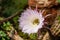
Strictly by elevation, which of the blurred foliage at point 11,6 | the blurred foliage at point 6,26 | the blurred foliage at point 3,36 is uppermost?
the blurred foliage at point 11,6

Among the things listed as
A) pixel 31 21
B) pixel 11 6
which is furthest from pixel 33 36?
pixel 11 6

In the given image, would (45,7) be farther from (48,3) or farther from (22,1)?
(22,1)

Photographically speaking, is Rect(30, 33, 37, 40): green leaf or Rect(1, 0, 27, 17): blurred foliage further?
Rect(1, 0, 27, 17): blurred foliage

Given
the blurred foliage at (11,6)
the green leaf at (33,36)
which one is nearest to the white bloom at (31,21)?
the green leaf at (33,36)

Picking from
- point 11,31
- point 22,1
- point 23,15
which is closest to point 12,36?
point 11,31

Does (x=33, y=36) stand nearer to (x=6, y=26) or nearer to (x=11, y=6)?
(x=6, y=26)

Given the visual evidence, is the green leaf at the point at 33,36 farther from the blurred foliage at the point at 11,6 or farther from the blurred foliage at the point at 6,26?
the blurred foliage at the point at 11,6

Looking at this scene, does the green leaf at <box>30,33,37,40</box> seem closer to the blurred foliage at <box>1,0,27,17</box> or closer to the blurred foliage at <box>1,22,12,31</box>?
the blurred foliage at <box>1,22,12,31</box>

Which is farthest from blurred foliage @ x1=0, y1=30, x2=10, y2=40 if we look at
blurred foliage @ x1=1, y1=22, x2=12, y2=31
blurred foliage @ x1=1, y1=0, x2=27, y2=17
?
blurred foliage @ x1=1, y1=0, x2=27, y2=17

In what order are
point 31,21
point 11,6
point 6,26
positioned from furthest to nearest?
point 11,6
point 6,26
point 31,21
